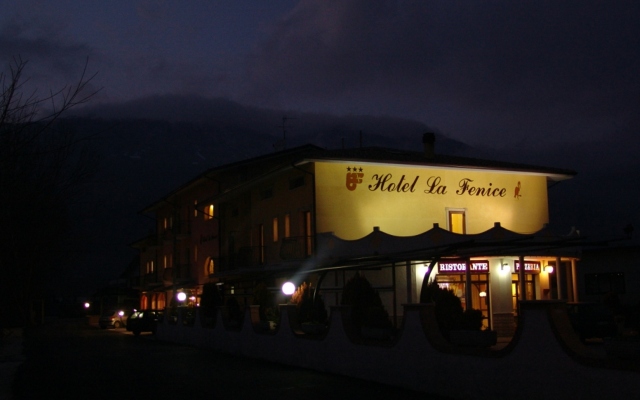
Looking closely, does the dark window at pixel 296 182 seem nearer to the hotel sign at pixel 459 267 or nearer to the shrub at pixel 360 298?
the hotel sign at pixel 459 267

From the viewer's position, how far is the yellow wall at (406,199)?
29.4 meters

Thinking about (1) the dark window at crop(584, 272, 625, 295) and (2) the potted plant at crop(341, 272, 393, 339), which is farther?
(1) the dark window at crop(584, 272, 625, 295)

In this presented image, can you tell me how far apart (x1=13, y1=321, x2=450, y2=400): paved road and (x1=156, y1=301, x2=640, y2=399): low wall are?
0.38m

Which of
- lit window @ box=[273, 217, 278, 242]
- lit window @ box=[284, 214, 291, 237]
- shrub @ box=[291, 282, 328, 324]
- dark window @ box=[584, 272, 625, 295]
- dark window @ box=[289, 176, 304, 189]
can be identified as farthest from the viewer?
dark window @ box=[584, 272, 625, 295]

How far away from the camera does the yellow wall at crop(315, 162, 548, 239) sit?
2939 cm

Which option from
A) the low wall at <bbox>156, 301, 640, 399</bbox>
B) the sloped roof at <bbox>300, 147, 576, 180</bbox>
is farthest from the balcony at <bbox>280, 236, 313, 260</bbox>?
the low wall at <bbox>156, 301, 640, 399</bbox>

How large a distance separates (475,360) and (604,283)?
95.2ft

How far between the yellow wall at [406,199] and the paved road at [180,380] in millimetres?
8520

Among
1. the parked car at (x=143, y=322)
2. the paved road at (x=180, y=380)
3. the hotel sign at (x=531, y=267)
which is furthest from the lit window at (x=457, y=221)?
the parked car at (x=143, y=322)

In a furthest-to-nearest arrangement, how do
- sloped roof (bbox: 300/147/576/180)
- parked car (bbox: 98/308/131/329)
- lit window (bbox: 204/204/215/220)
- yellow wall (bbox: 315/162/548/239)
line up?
parked car (bbox: 98/308/131/329) → lit window (bbox: 204/204/215/220) → yellow wall (bbox: 315/162/548/239) → sloped roof (bbox: 300/147/576/180)

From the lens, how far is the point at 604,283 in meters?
38.0

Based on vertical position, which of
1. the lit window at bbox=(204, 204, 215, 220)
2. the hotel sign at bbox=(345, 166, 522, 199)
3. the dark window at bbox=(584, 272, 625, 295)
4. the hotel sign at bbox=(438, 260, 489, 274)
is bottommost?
the dark window at bbox=(584, 272, 625, 295)

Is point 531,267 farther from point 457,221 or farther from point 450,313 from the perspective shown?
point 450,313

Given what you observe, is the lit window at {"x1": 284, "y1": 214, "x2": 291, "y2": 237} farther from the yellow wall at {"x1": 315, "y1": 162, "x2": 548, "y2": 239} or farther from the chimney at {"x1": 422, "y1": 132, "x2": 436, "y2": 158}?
the chimney at {"x1": 422, "y1": 132, "x2": 436, "y2": 158}
